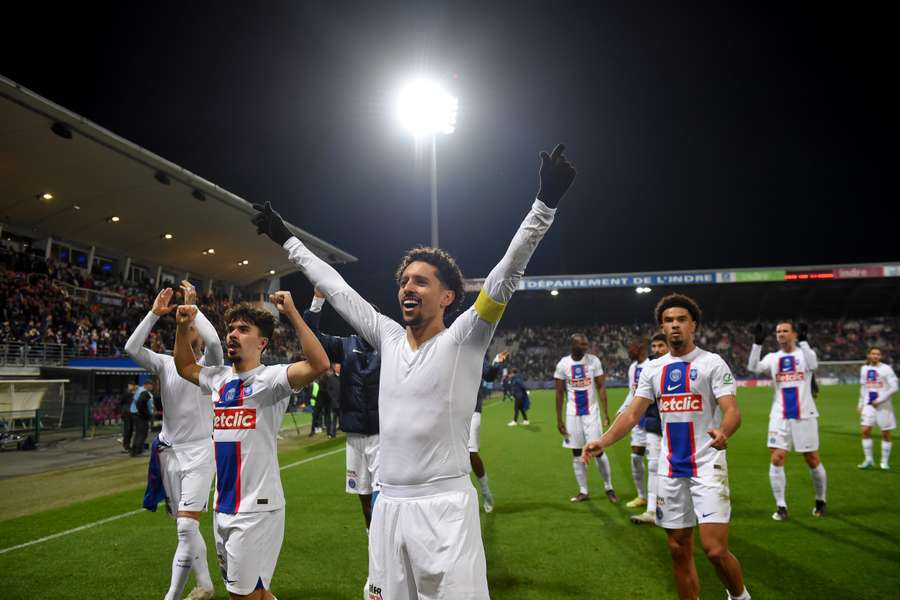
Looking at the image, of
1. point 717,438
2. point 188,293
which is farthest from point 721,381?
point 188,293

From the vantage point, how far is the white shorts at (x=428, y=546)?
232 cm

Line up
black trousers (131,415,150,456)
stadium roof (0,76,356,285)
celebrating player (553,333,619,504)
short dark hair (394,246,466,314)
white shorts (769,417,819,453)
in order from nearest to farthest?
1. short dark hair (394,246,466,314)
2. white shorts (769,417,819,453)
3. celebrating player (553,333,619,504)
4. black trousers (131,415,150,456)
5. stadium roof (0,76,356,285)

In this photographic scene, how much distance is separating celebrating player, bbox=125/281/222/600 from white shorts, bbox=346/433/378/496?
4.73 ft

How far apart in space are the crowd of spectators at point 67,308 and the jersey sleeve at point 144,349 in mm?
15371

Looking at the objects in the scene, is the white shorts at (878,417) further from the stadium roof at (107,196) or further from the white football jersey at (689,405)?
the stadium roof at (107,196)

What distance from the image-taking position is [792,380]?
8.38m

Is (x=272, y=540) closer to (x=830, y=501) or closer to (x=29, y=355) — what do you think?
(x=830, y=501)

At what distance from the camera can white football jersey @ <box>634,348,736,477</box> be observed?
441cm

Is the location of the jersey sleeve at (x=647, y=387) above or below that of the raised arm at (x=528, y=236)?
below

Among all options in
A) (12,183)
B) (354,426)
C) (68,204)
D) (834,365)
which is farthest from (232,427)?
(834,365)

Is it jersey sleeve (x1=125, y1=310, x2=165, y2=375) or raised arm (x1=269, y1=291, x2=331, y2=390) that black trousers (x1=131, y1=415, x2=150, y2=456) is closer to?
jersey sleeve (x1=125, y1=310, x2=165, y2=375)

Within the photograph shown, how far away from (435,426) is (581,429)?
289 inches

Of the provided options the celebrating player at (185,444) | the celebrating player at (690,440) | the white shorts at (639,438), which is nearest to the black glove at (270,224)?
the celebrating player at (185,444)

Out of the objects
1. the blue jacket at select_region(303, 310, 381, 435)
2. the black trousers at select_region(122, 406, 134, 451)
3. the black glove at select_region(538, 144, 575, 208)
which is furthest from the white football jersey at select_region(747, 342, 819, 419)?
the black trousers at select_region(122, 406, 134, 451)
